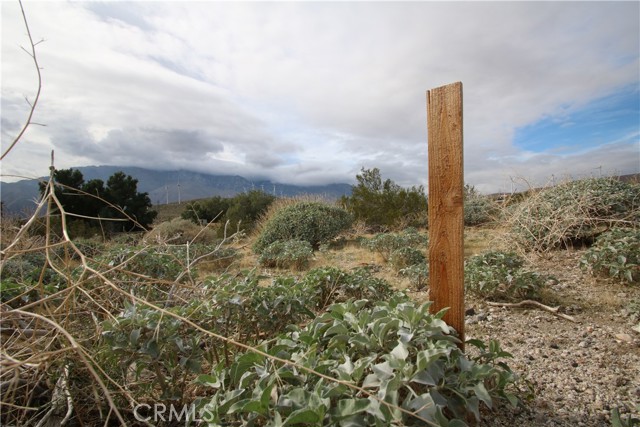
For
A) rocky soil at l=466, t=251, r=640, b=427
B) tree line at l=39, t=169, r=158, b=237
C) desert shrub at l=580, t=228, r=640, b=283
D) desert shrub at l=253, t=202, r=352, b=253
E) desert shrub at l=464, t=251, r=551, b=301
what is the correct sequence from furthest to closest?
tree line at l=39, t=169, r=158, b=237 < desert shrub at l=253, t=202, r=352, b=253 < desert shrub at l=580, t=228, r=640, b=283 < desert shrub at l=464, t=251, r=551, b=301 < rocky soil at l=466, t=251, r=640, b=427

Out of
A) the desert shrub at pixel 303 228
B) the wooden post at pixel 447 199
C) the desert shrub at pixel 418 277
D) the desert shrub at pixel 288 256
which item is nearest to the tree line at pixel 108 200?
the desert shrub at pixel 303 228

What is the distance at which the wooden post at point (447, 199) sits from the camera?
1.69 metres

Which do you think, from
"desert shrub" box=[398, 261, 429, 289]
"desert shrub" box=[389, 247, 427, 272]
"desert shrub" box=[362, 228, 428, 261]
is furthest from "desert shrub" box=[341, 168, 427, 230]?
"desert shrub" box=[398, 261, 429, 289]

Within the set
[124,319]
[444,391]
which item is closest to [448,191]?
[444,391]

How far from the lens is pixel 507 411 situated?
5.97ft

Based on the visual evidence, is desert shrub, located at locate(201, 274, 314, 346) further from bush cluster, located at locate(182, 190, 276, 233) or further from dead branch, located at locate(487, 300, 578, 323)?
bush cluster, located at locate(182, 190, 276, 233)

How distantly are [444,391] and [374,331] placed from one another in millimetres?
357

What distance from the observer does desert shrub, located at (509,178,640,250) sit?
17.6 ft

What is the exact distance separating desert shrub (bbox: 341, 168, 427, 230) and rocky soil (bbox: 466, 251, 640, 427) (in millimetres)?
7680

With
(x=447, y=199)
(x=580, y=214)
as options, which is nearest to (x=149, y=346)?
(x=447, y=199)

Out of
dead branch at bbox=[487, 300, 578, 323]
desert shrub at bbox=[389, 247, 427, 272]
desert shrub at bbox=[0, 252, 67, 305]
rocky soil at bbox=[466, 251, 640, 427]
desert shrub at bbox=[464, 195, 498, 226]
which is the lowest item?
rocky soil at bbox=[466, 251, 640, 427]

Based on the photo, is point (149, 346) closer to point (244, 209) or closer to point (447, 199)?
point (447, 199)

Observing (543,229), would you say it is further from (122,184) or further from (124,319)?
(122,184)

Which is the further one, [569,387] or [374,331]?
[569,387]
